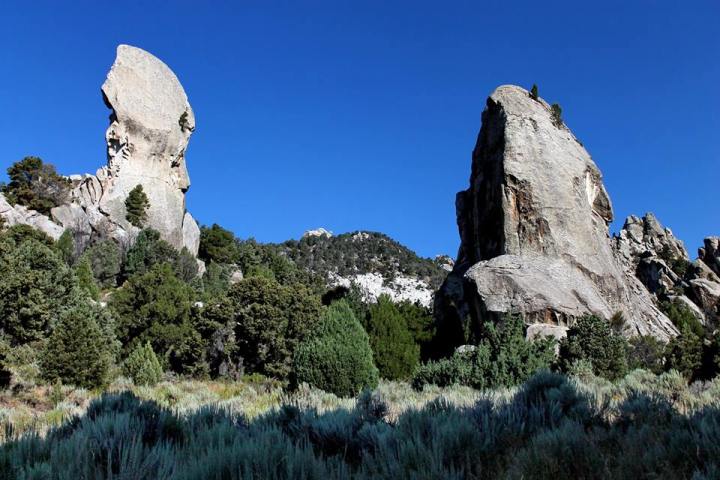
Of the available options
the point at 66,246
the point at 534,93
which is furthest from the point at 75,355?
the point at 534,93

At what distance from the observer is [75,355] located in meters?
15.9

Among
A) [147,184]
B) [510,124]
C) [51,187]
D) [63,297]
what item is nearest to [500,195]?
[510,124]

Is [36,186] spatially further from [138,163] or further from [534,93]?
[534,93]

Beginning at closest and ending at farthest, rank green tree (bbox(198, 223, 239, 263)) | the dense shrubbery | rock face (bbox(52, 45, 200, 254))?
1. the dense shrubbery
2. rock face (bbox(52, 45, 200, 254))
3. green tree (bbox(198, 223, 239, 263))

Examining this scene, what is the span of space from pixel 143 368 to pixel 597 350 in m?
16.4

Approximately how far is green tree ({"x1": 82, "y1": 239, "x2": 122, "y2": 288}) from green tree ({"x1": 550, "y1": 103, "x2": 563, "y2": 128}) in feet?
122

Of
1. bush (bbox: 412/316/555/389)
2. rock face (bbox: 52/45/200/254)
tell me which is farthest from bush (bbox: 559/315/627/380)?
rock face (bbox: 52/45/200/254)

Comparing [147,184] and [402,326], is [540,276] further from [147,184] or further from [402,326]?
[147,184]

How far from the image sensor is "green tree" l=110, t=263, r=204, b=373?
2578cm

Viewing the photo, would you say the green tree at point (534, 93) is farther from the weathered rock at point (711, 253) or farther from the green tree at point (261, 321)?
the weathered rock at point (711, 253)

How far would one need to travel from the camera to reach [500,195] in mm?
29188

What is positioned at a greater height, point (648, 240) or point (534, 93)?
point (534, 93)

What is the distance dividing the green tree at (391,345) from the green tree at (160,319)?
8.90m

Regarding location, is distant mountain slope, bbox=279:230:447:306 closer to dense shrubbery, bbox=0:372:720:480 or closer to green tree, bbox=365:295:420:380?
green tree, bbox=365:295:420:380
